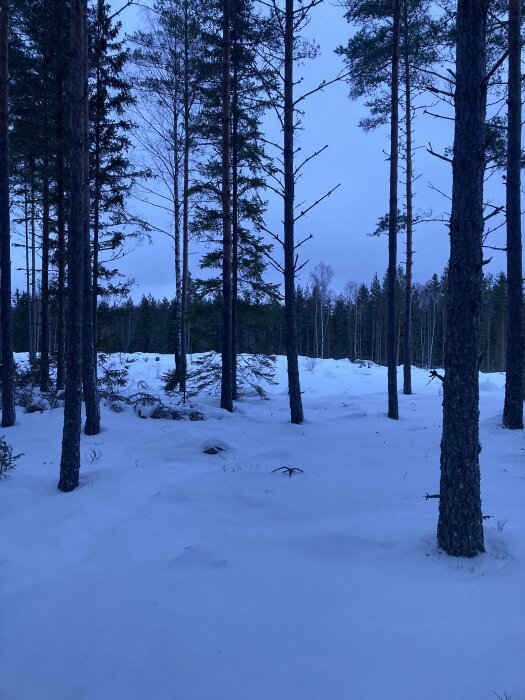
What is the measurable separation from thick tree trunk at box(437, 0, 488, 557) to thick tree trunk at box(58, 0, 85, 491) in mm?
4285

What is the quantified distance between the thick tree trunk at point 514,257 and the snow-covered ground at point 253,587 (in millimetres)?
2938

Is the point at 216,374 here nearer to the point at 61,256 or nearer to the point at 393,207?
the point at 61,256

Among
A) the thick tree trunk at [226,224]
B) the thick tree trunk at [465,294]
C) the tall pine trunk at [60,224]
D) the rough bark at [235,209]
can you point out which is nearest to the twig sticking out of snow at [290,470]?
the thick tree trunk at [465,294]

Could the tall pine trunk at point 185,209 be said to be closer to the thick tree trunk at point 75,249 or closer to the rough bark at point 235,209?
the rough bark at point 235,209

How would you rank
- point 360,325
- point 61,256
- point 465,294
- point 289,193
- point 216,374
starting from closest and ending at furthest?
1. point 465,294
2. point 289,193
3. point 61,256
4. point 216,374
5. point 360,325

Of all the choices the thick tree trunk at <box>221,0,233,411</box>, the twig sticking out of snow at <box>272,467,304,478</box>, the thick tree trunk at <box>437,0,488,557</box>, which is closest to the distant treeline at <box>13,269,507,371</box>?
the thick tree trunk at <box>221,0,233,411</box>

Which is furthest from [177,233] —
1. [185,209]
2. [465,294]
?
[465,294]

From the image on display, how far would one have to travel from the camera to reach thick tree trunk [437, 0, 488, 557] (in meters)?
3.35

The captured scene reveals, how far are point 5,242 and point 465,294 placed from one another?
8.71 meters

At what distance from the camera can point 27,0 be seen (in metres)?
11.1

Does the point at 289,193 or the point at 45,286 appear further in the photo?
the point at 45,286

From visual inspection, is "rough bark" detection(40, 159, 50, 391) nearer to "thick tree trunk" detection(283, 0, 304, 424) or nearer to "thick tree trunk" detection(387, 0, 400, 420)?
"thick tree trunk" detection(283, 0, 304, 424)

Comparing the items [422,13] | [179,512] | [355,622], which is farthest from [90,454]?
[422,13]

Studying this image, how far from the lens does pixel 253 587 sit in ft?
10.5
